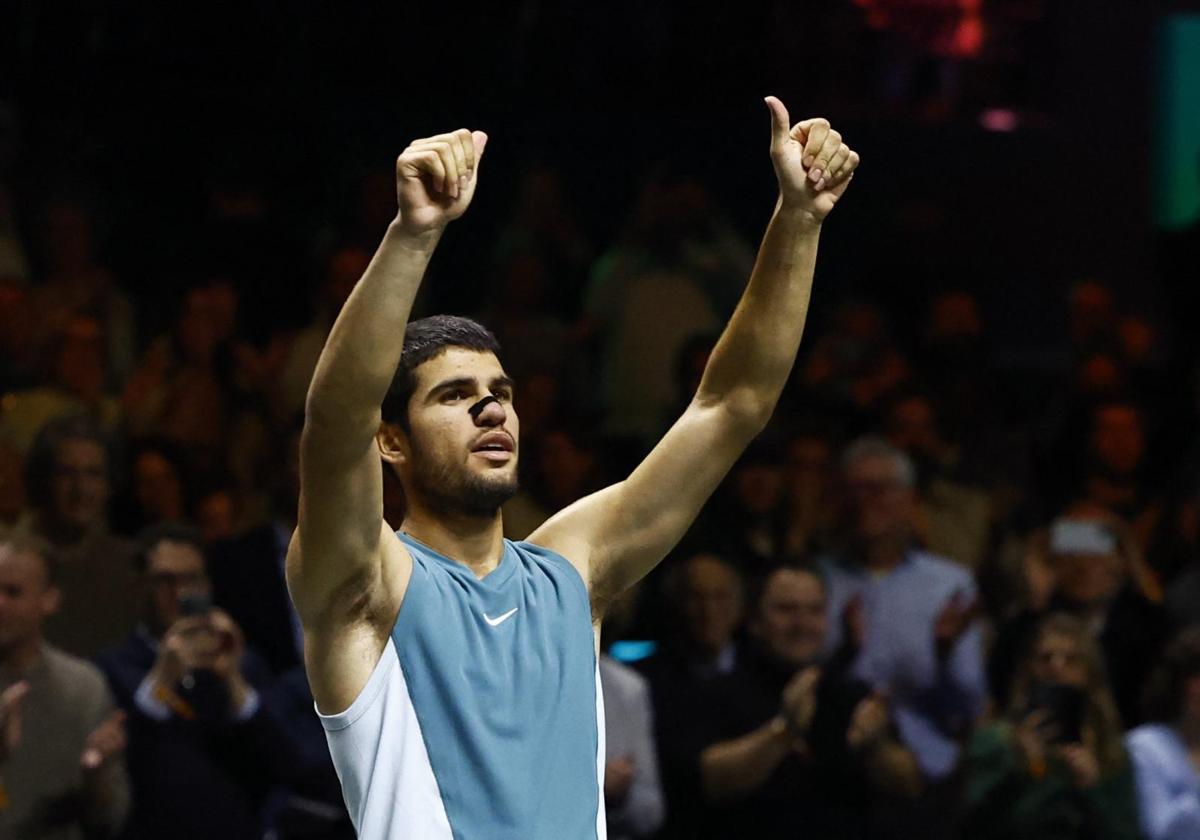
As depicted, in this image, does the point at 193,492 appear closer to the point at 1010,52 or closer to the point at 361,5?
the point at 361,5

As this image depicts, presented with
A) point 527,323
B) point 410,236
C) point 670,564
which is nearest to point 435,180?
point 410,236

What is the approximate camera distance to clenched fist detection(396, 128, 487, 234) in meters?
3.42

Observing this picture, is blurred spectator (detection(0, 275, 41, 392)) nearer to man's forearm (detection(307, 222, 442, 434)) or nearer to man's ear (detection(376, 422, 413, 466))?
man's ear (detection(376, 422, 413, 466))

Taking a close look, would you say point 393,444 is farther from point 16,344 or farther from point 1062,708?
point 16,344

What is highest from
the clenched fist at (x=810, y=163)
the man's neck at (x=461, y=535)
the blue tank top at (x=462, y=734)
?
the clenched fist at (x=810, y=163)

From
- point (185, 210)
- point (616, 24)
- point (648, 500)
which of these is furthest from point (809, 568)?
point (616, 24)

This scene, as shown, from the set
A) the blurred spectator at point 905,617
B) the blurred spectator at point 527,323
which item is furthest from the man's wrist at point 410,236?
the blurred spectator at point 527,323

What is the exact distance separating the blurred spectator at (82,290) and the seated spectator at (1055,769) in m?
3.40

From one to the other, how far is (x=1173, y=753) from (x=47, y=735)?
3.24 m

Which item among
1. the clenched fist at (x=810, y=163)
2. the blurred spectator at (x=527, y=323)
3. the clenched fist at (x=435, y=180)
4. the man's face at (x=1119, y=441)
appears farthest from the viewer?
the blurred spectator at (x=527, y=323)

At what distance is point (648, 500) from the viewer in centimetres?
411

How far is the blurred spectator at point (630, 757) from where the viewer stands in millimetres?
6469

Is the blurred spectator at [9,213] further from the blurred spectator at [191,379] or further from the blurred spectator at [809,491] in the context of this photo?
the blurred spectator at [809,491]

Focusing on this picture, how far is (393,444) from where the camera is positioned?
3932 mm
